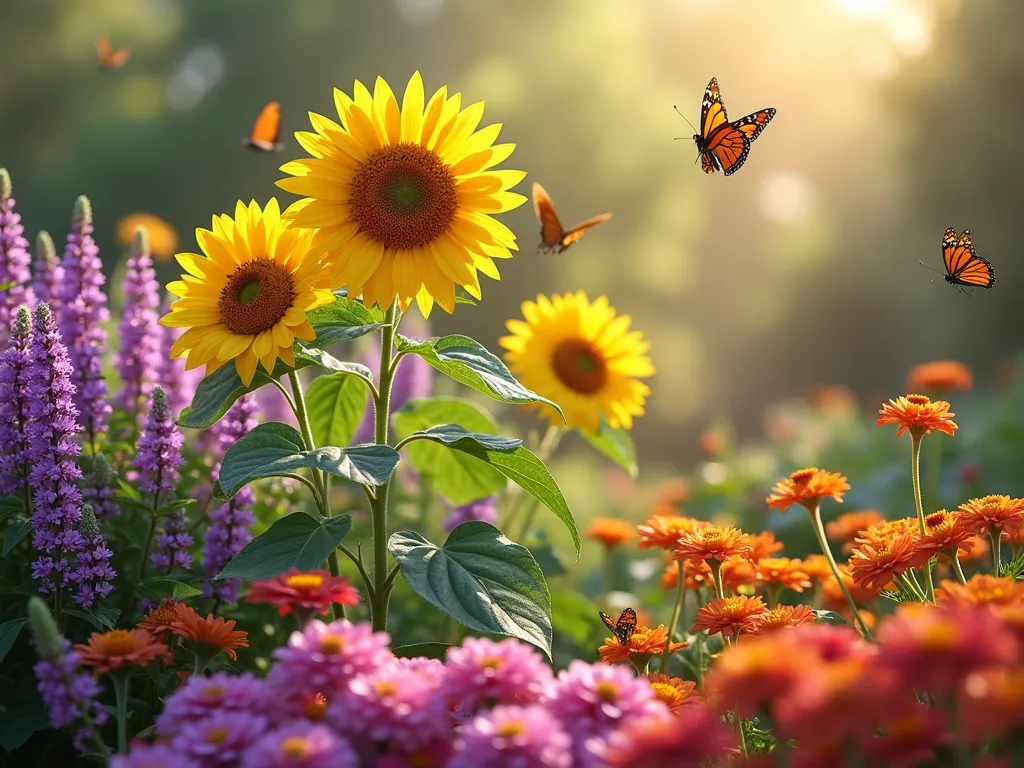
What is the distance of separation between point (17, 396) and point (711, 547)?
147 cm

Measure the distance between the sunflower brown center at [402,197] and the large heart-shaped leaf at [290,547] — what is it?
60 cm

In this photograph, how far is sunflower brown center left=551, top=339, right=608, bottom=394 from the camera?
3049 mm

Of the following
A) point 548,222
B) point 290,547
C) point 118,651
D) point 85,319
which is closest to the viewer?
point 118,651

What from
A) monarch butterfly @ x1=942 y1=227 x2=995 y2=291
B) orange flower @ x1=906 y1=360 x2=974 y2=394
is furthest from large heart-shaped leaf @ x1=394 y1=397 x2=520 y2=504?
orange flower @ x1=906 y1=360 x2=974 y2=394

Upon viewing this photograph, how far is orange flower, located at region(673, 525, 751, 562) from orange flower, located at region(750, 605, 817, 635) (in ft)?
0.45

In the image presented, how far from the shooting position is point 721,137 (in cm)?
289

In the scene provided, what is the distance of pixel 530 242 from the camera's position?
13734 mm

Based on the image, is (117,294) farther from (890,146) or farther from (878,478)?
(890,146)

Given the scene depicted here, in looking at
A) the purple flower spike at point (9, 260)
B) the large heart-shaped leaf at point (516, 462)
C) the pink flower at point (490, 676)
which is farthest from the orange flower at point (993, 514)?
the purple flower spike at point (9, 260)

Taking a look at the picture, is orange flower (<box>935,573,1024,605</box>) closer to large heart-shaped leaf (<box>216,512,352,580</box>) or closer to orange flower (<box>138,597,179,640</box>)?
large heart-shaped leaf (<box>216,512,352,580</box>)

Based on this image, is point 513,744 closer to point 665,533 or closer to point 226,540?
point 665,533

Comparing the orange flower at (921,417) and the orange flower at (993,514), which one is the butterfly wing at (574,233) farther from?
the orange flower at (993,514)

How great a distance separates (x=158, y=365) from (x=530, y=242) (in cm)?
1128

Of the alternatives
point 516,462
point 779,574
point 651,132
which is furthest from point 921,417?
point 651,132
